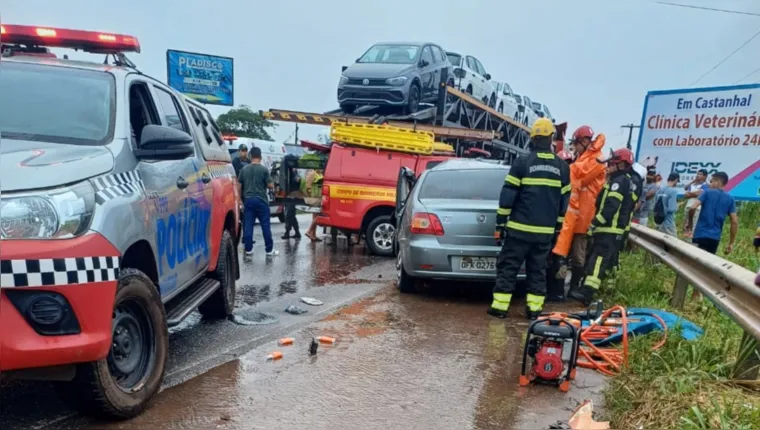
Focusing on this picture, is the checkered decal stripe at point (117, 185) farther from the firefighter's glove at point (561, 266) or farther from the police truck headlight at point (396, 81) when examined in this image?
the police truck headlight at point (396, 81)

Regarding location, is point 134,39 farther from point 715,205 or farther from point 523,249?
point 715,205

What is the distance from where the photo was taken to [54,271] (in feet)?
8.10

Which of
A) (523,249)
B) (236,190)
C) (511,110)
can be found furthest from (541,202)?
(511,110)

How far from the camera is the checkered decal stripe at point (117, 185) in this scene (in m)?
2.80

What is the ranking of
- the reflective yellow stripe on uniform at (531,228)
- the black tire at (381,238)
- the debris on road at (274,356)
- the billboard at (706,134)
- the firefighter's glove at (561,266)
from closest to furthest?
the debris on road at (274,356)
the reflective yellow stripe on uniform at (531,228)
the firefighter's glove at (561,266)
the billboard at (706,134)
the black tire at (381,238)

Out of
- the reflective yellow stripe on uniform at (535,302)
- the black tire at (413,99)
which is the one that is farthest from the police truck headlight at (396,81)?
the reflective yellow stripe on uniform at (535,302)

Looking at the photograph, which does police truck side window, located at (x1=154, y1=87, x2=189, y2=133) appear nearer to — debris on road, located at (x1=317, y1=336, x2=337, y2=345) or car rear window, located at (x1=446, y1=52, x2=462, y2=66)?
debris on road, located at (x1=317, y1=336, x2=337, y2=345)

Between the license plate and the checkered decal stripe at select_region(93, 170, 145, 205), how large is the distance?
369 centimetres

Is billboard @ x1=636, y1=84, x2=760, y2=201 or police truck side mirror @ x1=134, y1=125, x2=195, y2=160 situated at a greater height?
billboard @ x1=636, y1=84, x2=760, y2=201

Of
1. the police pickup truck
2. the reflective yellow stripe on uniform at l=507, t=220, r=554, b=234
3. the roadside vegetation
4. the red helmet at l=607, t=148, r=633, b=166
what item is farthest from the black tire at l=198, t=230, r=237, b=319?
the red helmet at l=607, t=148, r=633, b=166

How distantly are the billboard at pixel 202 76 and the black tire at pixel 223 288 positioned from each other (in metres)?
12.1

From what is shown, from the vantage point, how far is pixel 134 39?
4.15 metres

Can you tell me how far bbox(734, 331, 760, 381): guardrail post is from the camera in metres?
3.40

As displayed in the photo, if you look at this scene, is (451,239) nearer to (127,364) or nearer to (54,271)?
(127,364)
